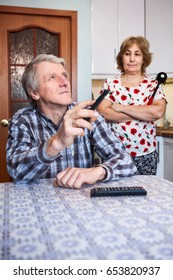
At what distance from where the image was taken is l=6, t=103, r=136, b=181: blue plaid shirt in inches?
46.8

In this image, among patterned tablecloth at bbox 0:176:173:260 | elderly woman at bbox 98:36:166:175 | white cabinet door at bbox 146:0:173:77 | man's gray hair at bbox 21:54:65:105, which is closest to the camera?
patterned tablecloth at bbox 0:176:173:260

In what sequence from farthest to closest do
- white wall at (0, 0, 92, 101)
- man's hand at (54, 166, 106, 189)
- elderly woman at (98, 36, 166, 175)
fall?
white wall at (0, 0, 92, 101) < elderly woman at (98, 36, 166, 175) < man's hand at (54, 166, 106, 189)

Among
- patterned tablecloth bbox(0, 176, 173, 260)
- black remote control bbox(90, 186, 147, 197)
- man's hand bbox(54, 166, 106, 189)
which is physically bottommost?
patterned tablecloth bbox(0, 176, 173, 260)

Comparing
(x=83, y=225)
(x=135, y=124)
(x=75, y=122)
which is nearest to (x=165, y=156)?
(x=135, y=124)

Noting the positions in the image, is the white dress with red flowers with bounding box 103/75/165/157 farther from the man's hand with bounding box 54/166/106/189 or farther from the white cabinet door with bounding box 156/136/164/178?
the white cabinet door with bounding box 156/136/164/178

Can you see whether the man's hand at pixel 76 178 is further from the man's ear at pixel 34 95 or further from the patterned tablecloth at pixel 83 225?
the man's ear at pixel 34 95

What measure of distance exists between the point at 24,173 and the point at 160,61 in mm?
2294

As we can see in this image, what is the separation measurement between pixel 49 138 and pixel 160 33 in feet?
7.01

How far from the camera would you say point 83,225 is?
724 millimetres

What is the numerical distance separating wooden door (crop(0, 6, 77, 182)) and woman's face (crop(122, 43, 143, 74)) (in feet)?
3.16

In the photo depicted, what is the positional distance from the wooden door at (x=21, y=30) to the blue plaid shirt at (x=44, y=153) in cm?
136

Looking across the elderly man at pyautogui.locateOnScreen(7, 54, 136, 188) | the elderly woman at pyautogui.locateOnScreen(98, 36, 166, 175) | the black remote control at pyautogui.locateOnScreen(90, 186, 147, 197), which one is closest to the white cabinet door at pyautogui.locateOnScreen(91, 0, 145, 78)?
the elderly woman at pyautogui.locateOnScreen(98, 36, 166, 175)

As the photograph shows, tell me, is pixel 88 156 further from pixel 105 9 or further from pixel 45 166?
pixel 105 9
